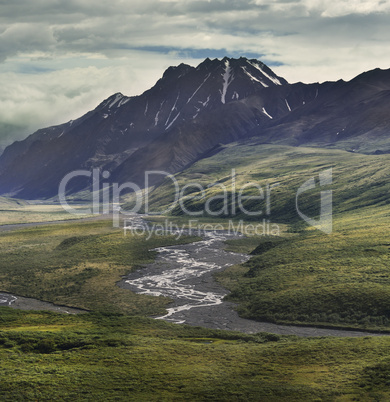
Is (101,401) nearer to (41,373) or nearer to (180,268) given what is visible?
(41,373)

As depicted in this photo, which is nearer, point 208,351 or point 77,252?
point 208,351

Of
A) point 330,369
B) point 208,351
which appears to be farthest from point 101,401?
point 330,369

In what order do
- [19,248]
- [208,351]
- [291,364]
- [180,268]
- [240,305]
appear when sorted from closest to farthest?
[291,364] < [208,351] < [240,305] < [180,268] < [19,248]

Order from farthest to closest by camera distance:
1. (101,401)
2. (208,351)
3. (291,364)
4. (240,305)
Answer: (240,305) < (208,351) < (291,364) < (101,401)

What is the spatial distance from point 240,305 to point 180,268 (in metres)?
40.9

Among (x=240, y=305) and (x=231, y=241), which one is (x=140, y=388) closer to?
(x=240, y=305)

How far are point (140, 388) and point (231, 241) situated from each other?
441 ft

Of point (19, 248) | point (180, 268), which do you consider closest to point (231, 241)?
point (180, 268)

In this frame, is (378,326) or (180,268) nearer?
(378,326)

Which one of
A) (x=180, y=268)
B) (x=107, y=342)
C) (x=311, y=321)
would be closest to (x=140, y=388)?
(x=107, y=342)

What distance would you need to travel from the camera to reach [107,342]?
7275 cm

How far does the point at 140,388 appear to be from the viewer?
55.9m

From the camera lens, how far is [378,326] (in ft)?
286

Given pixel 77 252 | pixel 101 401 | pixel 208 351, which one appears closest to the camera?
pixel 101 401
